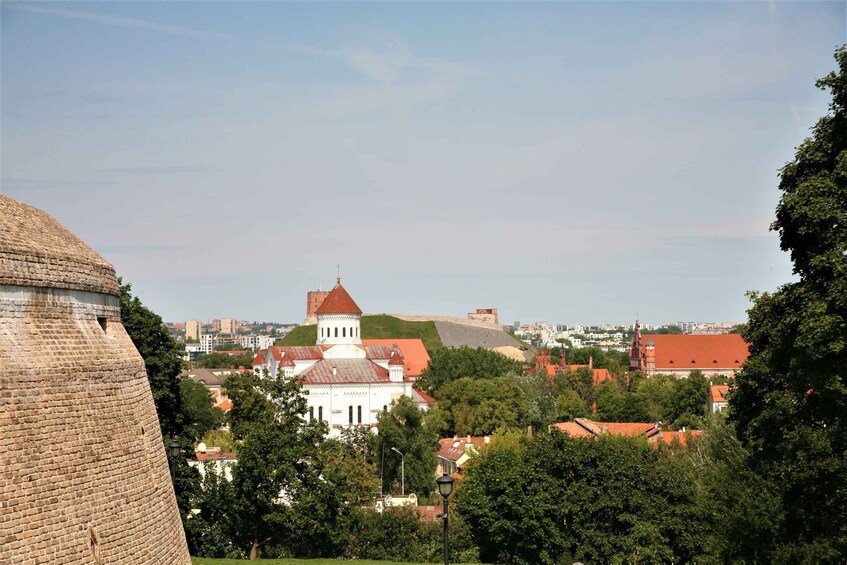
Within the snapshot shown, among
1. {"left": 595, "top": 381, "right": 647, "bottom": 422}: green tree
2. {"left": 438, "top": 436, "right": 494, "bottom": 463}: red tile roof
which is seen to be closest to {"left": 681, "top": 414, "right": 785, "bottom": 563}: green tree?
{"left": 438, "top": 436, "right": 494, "bottom": 463}: red tile roof

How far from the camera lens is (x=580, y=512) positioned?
92.0 feet

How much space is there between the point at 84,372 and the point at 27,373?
3.63ft

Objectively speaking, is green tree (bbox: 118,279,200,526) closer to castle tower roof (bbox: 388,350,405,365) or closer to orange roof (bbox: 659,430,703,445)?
orange roof (bbox: 659,430,703,445)

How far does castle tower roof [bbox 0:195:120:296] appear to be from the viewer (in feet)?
35.1

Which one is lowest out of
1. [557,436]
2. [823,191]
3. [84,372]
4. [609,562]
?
[609,562]

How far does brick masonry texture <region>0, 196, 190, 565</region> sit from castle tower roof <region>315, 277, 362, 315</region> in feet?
193

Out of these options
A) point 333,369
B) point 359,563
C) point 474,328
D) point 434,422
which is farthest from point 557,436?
point 474,328

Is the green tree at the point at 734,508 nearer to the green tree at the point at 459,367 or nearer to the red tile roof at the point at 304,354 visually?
the red tile roof at the point at 304,354

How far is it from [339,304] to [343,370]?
627 centimetres

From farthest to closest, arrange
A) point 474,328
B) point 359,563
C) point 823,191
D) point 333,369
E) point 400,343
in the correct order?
point 474,328 → point 400,343 → point 333,369 → point 359,563 → point 823,191

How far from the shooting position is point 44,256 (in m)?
11.2

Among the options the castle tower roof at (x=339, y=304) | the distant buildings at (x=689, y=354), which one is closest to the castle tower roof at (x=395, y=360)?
the castle tower roof at (x=339, y=304)

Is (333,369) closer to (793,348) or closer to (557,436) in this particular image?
(557,436)

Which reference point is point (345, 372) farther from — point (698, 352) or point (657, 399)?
point (698, 352)
